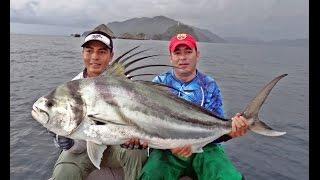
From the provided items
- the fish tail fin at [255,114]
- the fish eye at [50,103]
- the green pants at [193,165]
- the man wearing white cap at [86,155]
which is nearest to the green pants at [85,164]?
the man wearing white cap at [86,155]

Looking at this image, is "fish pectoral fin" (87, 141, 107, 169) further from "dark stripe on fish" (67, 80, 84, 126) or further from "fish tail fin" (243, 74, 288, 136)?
"fish tail fin" (243, 74, 288, 136)

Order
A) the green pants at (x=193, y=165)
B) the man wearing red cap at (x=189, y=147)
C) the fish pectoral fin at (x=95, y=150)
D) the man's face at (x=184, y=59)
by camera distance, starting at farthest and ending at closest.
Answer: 1. the man's face at (x=184, y=59)
2. the green pants at (x=193, y=165)
3. the man wearing red cap at (x=189, y=147)
4. the fish pectoral fin at (x=95, y=150)

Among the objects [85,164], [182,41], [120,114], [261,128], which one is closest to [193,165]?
[261,128]

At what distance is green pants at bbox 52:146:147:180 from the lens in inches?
203

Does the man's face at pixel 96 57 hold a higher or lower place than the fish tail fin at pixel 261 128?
higher

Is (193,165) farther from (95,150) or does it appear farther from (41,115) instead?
(41,115)

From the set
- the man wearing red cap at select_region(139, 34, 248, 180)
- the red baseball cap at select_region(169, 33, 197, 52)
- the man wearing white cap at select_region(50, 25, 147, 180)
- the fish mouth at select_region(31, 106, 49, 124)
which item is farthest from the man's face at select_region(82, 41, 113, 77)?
→ the fish mouth at select_region(31, 106, 49, 124)

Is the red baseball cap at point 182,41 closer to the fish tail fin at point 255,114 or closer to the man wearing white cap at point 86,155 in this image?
the man wearing white cap at point 86,155

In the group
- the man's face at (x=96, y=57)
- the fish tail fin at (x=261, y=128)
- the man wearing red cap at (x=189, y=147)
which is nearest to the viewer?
the fish tail fin at (x=261, y=128)

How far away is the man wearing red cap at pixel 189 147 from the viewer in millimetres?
4812

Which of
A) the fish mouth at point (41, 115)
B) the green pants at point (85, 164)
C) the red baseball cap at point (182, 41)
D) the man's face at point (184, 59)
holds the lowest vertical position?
the green pants at point (85, 164)

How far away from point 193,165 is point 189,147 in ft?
2.45

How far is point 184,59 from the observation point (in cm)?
573
